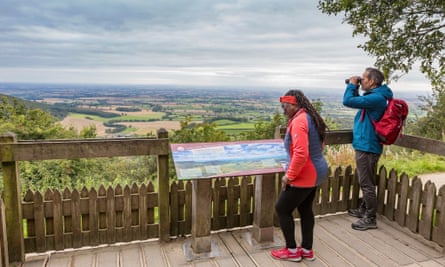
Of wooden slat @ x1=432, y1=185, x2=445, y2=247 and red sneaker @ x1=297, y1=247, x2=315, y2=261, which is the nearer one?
red sneaker @ x1=297, y1=247, x2=315, y2=261

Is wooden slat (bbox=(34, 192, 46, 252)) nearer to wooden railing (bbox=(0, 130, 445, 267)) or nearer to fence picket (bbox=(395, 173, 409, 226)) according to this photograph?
wooden railing (bbox=(0, 130, 445, 267))

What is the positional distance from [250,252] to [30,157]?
2243 millimetres

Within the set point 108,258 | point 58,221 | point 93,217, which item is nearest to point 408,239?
point 108,258

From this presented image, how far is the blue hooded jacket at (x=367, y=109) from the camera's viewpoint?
3.54 meters

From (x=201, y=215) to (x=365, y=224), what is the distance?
2066 mm

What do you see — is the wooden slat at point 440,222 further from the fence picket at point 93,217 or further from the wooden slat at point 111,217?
the fence picket at point 93,217

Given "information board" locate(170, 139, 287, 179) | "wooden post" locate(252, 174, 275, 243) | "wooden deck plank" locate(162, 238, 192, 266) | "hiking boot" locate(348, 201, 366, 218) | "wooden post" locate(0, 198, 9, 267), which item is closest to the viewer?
"wooden post" locate(0, 198, 9, 267)

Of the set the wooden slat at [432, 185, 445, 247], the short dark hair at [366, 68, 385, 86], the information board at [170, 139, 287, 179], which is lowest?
the wooden slat at [432, 185, 445, 247]

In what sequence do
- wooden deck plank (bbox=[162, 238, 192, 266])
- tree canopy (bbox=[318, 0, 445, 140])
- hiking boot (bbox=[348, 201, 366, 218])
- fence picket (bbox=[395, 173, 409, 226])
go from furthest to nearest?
tree canopy (bbox=[318, 0, 445, 140]) → hiking boot (bbox=[348, 201, 366, 218]) → fence picket (bbox=[395, 173, 409, 226]) → wooden deck plank (bbox=[162, 238, 192, 266])

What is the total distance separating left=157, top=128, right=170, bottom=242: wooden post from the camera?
3.29m

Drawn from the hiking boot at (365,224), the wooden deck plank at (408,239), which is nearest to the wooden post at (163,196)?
the hiking boot at (365,224)

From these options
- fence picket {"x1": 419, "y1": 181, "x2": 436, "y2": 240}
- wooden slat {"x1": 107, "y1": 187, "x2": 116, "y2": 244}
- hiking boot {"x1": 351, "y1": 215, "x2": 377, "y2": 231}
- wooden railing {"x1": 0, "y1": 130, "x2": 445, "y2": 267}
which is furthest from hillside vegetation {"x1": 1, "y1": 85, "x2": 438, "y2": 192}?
wooden slat {"x1": 107, "y1": 187, "x2": 116, "y2": 244}

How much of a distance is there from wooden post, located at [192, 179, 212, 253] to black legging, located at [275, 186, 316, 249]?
2.21ft

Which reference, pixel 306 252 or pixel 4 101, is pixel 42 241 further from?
pixel 4 101
